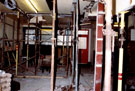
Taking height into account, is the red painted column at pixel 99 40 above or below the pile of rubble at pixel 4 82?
above

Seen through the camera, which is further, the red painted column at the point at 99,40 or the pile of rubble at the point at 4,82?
the pile of rubble at the point at 4,82

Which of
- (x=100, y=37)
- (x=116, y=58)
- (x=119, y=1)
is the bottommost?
(x=116, y=58)

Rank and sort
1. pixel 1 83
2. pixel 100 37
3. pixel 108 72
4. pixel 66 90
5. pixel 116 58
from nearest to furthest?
pixel 108 72 < pixel 100 37 < pixel 1 83 < pixel 66 90 < pixel 116 58

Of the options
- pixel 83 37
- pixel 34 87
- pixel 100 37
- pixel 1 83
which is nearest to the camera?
pixel 100 37

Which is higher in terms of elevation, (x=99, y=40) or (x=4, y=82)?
(x=99, y=40)

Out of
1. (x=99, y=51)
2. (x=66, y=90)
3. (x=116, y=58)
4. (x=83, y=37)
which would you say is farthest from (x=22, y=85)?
(x=83, y=37)

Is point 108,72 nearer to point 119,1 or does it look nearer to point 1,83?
point 119,1

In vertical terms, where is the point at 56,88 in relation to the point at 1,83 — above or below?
below

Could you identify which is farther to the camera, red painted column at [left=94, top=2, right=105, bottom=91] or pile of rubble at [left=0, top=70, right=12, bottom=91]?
pile of rubble at [left=0, top=70, right=12, bottom=91]

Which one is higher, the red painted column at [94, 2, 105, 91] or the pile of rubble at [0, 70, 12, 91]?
the red painted column at [94, 2, 105, 91]

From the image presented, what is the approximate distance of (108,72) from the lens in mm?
1322

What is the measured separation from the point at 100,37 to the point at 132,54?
3.86 m

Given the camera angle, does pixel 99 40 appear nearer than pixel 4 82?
Yes

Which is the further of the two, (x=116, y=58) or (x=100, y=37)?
(x=116, y=58)
